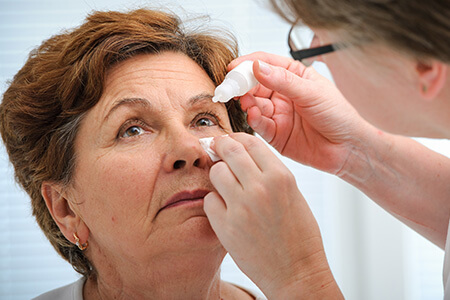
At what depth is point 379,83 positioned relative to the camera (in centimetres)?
103

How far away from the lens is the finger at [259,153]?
4.13 ft

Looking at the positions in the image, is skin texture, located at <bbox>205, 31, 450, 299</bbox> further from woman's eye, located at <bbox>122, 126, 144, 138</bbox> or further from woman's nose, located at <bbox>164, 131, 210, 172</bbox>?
woman's eye, located at <bbox>122, 126, 144, 138</bbox>

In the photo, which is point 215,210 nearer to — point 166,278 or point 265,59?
point 166,278

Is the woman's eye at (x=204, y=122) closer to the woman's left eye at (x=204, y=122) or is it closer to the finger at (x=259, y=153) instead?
the woman's left eye at (x=204, y=122)

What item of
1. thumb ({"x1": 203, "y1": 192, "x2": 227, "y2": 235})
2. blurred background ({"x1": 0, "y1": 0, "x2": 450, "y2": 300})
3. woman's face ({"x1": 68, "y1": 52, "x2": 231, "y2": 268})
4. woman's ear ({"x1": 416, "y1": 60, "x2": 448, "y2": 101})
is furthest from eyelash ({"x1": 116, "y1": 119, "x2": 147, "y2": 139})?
blurred background ({"x1": 0, "y1": 0, "x2": 450, "y2": 300})

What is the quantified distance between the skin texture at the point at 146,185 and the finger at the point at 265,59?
0.37 feet

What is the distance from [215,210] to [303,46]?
1.55ft

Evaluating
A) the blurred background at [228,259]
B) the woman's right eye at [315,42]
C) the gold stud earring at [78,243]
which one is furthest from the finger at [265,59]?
the blurred background at [228,259]

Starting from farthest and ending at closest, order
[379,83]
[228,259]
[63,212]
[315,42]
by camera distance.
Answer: [228,259]
[63,212]
[315,42]
[379,83]

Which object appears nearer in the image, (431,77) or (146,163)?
(431,77)

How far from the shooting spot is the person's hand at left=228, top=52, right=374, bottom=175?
5.25 feet

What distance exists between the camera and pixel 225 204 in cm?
129

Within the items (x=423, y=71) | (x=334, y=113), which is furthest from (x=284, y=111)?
(x=423, y=71)

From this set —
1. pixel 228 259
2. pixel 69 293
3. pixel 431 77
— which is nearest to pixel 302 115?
pixel 431 77
